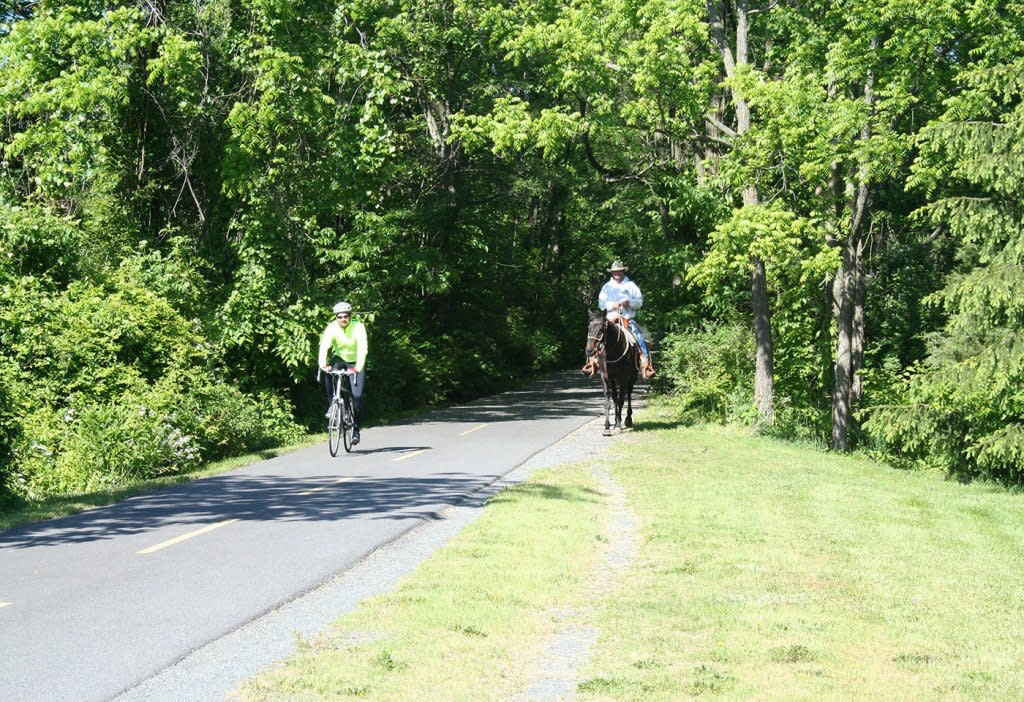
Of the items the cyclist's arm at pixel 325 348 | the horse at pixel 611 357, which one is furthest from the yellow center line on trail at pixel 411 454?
the horse at pixel 611 357

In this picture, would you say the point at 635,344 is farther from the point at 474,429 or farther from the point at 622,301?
the point at 474,429

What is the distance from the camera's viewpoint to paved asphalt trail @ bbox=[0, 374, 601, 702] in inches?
266

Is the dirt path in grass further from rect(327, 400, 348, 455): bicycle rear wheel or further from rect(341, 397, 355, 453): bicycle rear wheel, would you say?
rect(341, 397, 355, 453): bicycle rear wheel

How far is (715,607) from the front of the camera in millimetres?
7770

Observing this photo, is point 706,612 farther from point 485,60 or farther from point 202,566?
point 485,60

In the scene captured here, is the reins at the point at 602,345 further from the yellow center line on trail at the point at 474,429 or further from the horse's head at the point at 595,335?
the yellow center line on trail at the point at 474,429

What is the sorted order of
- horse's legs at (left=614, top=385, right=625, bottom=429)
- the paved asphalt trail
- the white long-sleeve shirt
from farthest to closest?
1. horse's legs at (left=614, top=385, right=625, bottom=429)
2. the white long-sleeve shirt
3. the paved asphalt trail

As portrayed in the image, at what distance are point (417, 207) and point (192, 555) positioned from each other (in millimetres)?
21720

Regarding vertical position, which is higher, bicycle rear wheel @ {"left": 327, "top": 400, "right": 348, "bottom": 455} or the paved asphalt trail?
bicycle rear wheel @ {"left": 327, "top": 400, "right": 348, "bottom": 455}

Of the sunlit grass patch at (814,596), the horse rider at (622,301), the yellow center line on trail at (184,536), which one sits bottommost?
the sunlit grass patch at (814,596)

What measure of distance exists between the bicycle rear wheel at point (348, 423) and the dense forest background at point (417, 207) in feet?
6.70

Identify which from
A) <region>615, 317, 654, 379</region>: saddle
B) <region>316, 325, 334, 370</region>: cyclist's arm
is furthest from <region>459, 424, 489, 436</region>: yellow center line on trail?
<region>316, 325, 334, 370</region>: cyclist's arm

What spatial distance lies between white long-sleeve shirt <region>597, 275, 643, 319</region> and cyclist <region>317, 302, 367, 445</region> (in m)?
5.36

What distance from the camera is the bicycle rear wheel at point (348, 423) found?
60.6 ft
